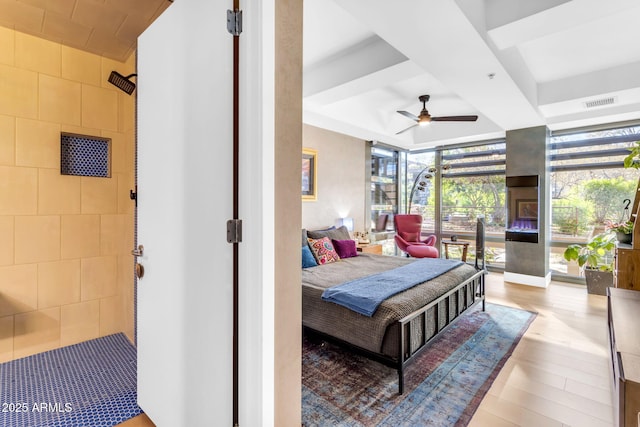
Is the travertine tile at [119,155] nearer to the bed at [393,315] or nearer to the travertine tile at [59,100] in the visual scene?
the travertine tile at [59,100]

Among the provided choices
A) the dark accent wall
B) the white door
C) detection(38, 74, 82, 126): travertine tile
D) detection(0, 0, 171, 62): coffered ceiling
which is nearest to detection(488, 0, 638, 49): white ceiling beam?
the white door

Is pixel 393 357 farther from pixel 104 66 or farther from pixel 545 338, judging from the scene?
pixel 104 66

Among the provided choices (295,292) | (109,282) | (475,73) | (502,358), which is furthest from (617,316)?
(109,282)

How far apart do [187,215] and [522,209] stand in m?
5.48

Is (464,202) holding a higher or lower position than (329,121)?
lower

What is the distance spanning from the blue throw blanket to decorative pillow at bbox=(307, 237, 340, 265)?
97cm

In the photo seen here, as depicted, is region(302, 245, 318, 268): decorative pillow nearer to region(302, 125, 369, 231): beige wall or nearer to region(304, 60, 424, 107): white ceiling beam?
region(302, 125, 369, 231): beige wall

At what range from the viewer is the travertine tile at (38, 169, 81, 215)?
2.37 m

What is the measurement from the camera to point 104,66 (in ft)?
8.53

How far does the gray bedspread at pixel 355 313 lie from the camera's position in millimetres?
2184

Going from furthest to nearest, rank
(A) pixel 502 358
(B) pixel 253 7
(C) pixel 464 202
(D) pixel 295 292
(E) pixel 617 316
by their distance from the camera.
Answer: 1. (C) pixel 464 202
2. (A) pixel 502 358
3. (E) pixel 617 316
4. (D) pixel 295 292
5. (B) pixel 253 7

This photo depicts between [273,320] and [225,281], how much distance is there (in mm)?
243

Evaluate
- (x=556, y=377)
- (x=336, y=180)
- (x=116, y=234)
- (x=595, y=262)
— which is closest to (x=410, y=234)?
(x=336, y=180)

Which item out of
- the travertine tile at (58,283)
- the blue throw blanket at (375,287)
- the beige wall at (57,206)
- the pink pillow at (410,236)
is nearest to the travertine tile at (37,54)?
the beige wall at (57,206)
